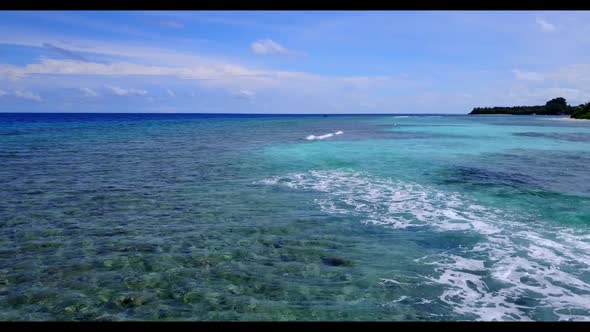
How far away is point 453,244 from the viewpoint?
1048 centimetres

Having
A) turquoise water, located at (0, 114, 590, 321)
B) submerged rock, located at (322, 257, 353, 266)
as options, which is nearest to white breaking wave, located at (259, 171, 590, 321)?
turquoise water, located at (0, 114, 590, 321)

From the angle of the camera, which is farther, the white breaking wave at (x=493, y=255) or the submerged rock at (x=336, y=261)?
the submerged rock at (x=336, y=261)

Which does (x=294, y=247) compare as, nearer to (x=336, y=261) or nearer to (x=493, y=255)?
(x=336, y=261)

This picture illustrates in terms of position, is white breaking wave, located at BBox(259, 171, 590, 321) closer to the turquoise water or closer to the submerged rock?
the turquoise water

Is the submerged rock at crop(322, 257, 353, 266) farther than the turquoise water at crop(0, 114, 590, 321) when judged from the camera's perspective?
Yes

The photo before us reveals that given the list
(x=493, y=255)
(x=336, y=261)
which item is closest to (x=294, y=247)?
(x=336, y=261)

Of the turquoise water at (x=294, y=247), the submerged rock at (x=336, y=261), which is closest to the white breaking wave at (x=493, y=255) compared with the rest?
the turquoise water at (x=294, y=247)

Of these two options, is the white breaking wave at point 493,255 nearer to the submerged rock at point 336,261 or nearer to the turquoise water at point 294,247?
the turquoise water at point 294,247

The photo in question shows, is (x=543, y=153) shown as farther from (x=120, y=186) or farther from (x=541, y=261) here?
(x=120, y=186)

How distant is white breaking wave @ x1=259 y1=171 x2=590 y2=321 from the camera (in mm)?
7277

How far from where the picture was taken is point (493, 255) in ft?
31.6

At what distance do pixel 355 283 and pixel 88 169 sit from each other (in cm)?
2011

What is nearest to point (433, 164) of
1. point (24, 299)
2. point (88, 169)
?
point (88, 169)

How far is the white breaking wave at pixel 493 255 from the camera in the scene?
23.9 feet
